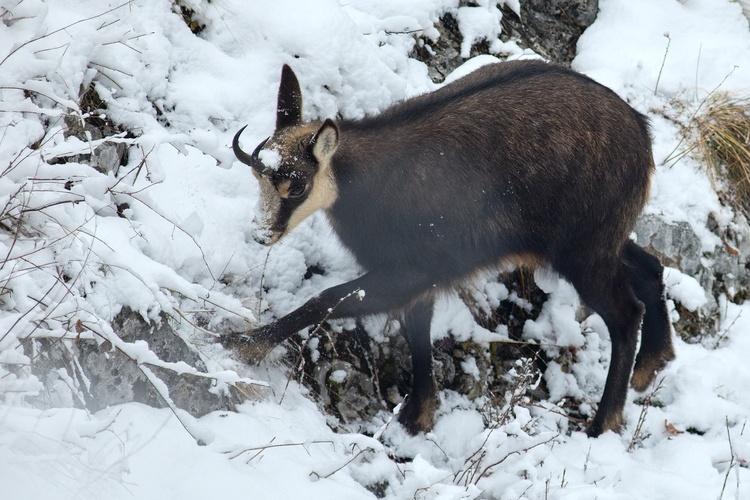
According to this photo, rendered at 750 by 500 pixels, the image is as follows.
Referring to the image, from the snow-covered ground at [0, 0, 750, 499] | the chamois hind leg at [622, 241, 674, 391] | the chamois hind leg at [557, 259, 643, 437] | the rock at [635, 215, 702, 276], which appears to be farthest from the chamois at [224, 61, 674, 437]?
the rock at [635, 215, 702, 276]

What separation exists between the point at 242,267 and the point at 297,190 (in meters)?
0.62

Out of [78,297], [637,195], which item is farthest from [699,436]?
[78,297]

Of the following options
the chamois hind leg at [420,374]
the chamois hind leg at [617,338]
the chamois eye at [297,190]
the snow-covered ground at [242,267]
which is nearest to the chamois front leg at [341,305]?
the snow-covered ground at [242,267]

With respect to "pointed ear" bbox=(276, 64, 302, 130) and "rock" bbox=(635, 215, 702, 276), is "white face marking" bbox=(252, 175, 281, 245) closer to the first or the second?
"pointed ear" bbox=(276, 64, 302, 130)

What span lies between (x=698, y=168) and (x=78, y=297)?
200 inches

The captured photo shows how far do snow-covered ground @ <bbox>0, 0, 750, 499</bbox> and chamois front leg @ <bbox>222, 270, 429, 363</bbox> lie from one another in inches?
5.0

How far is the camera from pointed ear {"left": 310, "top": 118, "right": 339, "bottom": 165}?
4.12m

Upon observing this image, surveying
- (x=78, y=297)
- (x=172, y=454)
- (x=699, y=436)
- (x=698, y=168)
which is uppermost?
(x=78, y=297)

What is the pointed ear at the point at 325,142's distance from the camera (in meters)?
4.12

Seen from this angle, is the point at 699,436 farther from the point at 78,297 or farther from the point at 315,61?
the point at 78,297

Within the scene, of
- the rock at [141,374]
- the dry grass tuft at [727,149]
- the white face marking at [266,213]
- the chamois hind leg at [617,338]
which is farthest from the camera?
the dry grass tuft at [727,149]

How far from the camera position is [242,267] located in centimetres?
460

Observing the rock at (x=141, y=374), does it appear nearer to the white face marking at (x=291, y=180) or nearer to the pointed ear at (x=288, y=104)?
the white face marking at (x=291, y=180)

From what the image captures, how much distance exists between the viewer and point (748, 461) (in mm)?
4863
